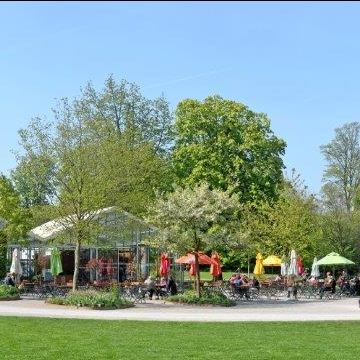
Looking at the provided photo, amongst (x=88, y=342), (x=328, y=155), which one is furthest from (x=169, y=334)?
(x=328, y=155)

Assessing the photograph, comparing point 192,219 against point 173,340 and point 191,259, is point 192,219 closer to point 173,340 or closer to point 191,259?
point 191,259

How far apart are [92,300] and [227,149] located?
2685 cm

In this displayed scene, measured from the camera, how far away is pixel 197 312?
25.8 meters

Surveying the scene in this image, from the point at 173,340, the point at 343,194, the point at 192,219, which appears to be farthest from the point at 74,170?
the point at 343,194

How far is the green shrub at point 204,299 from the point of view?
2898 centimetres

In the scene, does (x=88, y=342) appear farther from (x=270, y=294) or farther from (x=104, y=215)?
(x=270, y=294)

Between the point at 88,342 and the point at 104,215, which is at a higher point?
the point at 104,215

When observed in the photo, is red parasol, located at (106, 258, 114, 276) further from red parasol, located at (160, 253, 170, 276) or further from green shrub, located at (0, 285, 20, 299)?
green shrub, located at (0, 285, 20, 299)

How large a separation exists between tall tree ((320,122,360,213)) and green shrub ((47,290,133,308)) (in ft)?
155

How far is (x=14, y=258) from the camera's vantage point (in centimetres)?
3419

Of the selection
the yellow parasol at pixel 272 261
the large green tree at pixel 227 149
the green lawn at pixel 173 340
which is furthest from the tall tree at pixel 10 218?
the large green tree at pixel 227 149

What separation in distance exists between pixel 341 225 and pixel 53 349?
4103cm

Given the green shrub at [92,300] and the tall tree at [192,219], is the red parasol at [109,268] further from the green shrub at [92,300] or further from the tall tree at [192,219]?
the green shrub at [92,300]

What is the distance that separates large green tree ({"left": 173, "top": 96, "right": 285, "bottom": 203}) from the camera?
166 feet
